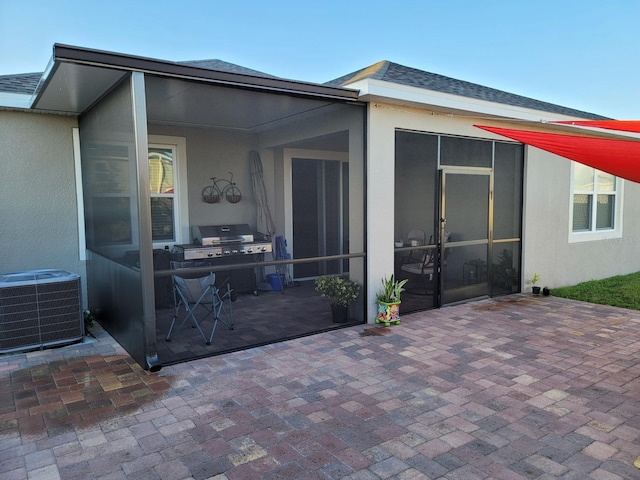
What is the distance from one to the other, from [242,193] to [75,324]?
3.48 meters

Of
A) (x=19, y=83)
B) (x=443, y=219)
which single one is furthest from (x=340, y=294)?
(x=19, y=83)

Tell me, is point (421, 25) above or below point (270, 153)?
above

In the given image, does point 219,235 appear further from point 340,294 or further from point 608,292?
point 608,292

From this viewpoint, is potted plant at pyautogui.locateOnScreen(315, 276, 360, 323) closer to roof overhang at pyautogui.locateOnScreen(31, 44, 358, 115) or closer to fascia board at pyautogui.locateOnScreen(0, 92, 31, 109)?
roof overhang at pyautogui.locateOnScreen(31, 44, 358, 115)

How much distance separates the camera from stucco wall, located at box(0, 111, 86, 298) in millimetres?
4859

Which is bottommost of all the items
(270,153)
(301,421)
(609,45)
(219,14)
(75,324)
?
(301,421)

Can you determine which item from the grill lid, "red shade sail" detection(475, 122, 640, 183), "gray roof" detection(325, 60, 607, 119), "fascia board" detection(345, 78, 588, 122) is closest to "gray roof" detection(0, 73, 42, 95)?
the grill lid

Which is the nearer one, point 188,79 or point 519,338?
point 188,79

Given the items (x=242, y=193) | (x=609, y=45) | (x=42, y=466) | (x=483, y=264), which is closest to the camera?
(x=42, y=466)

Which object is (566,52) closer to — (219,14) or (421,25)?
(421,25)

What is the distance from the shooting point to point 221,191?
700 centimetres

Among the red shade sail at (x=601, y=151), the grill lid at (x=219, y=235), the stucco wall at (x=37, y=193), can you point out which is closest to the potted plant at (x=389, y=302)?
the red shade sail at (x=601, y=151)

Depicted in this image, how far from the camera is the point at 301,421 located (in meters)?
2.86

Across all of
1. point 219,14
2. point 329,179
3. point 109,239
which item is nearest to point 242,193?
point 329,179
